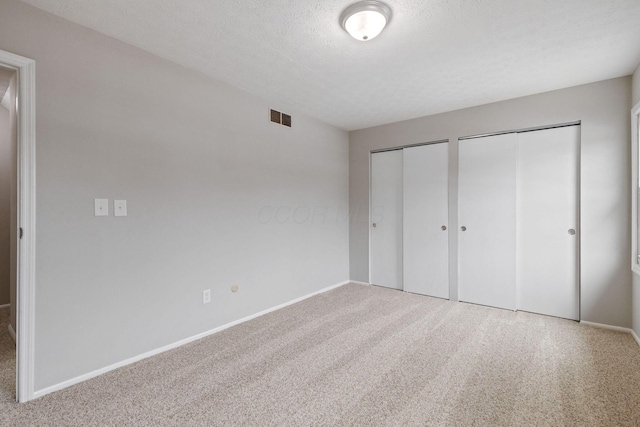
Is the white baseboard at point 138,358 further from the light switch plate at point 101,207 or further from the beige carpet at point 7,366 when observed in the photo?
the light switch plate at point 101,207

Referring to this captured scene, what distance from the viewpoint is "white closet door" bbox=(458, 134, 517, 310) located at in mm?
3424

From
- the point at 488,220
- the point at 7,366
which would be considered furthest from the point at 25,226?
the point at 488,220

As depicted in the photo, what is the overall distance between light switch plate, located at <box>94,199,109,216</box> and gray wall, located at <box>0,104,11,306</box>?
247cm

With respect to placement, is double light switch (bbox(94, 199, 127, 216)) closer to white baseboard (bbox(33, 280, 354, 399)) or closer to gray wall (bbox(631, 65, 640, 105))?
white baseboard (bbox(33, 280, 354, 399))

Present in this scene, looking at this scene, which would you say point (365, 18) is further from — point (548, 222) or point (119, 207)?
point (548, 222)

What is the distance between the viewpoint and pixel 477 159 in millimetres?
3619

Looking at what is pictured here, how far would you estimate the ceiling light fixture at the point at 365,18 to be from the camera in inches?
70.2

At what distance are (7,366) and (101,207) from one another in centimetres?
136

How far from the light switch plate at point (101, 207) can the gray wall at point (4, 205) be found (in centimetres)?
247

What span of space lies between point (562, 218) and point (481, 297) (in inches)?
49.1

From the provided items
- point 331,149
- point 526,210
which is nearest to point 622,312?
point 526,210

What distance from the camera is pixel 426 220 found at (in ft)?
13.1

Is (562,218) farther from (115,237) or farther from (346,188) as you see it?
(115,237)

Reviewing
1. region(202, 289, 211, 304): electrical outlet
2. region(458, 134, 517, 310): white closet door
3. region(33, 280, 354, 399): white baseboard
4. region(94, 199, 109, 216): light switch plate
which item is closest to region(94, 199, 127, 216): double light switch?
region(94, 199, 109, 216): light switch plate
